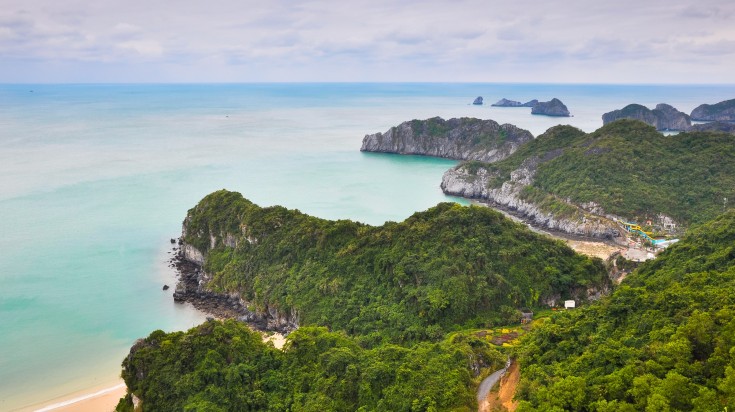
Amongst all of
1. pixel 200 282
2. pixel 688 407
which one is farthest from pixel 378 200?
pixel 688 407

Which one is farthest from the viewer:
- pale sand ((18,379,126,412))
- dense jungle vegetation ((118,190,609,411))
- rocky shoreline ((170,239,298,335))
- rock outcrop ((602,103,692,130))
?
rock outcrop ((602,103,692,130))

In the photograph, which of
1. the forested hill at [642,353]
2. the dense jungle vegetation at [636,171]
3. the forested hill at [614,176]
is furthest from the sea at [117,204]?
the forested hill at [642,353]

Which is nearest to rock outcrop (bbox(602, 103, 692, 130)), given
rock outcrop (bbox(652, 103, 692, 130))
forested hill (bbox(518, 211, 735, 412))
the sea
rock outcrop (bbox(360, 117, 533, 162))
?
rock outcrop (bbox(652, 103, 692, 130))

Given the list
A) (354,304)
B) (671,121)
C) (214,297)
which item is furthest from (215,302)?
(671,121)

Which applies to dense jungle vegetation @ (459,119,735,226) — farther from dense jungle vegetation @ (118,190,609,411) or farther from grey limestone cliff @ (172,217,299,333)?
grey limestone cliff @ (172,217,299,333)

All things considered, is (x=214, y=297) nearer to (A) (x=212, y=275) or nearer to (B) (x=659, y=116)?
(A) (x=212, y=275)

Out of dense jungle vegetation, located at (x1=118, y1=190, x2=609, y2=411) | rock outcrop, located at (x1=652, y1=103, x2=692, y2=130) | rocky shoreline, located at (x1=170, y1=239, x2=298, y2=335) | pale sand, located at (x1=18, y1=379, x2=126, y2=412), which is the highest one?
rock outcrop, located at (x1=652, y1=103, x2=692, y2=130)

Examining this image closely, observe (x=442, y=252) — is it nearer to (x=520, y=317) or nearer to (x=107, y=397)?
(x=520, y=317)
